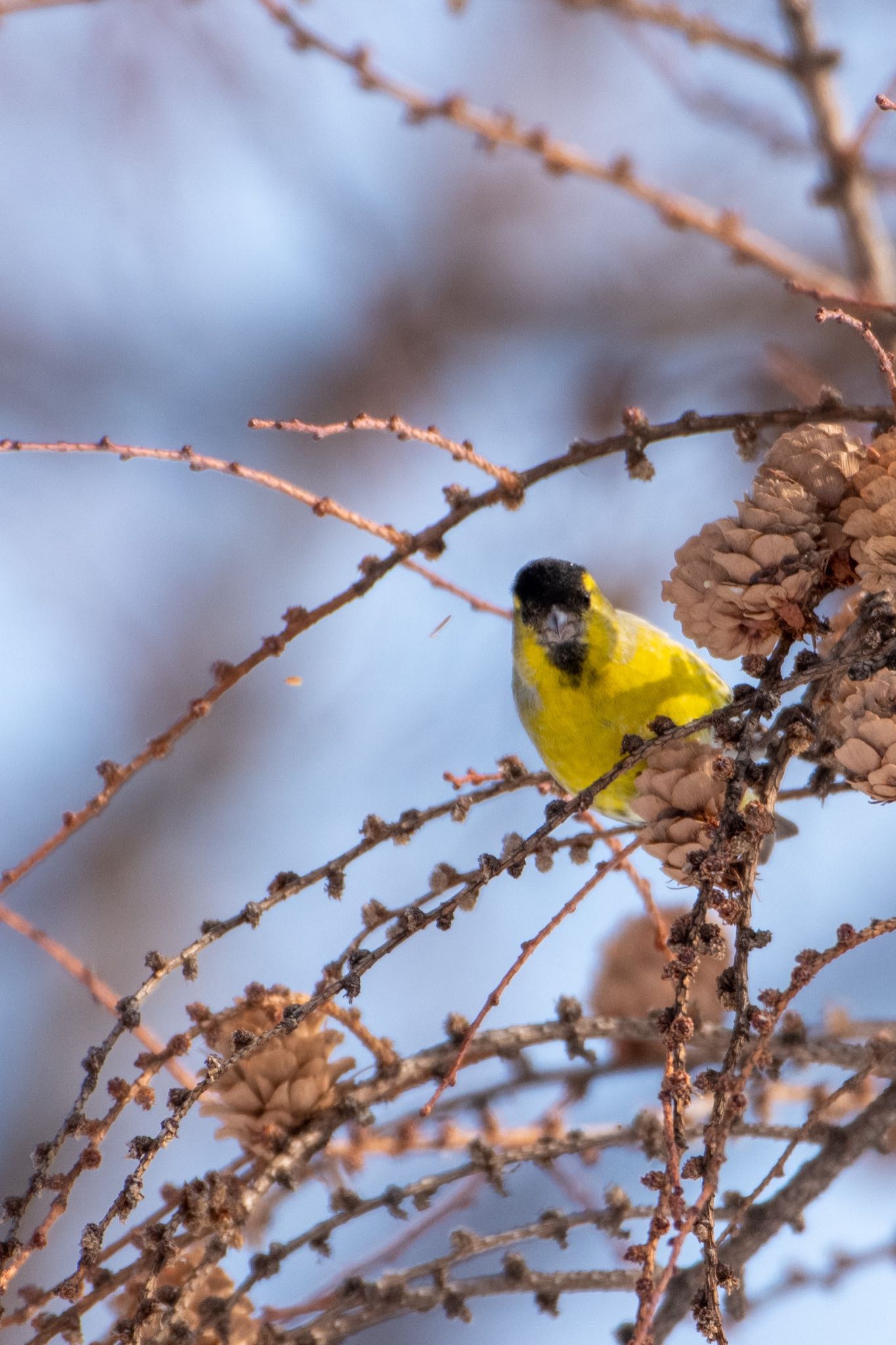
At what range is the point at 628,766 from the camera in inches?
49.6

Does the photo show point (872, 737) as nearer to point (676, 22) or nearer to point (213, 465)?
point (213, 465)

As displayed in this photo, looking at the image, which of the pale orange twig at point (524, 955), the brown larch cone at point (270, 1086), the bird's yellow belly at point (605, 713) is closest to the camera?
the pale orange twig at point (524, 955)

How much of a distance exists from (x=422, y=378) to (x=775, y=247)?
3337 mm

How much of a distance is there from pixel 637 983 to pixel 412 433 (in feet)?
4.26

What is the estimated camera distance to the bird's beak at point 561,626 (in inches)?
106

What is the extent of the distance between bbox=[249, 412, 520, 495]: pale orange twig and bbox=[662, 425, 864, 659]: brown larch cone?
0.68 feet

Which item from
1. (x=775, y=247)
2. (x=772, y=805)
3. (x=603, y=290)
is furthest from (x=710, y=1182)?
(x=603, y=290)

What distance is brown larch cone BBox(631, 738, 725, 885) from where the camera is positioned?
4.60ft

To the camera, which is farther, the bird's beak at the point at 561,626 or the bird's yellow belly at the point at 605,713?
the bird's beak at the point at 561,626

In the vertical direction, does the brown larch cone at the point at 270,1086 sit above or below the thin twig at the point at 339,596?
below

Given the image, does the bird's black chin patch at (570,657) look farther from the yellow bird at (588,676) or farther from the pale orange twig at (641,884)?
the pale orange twig at (641,884)

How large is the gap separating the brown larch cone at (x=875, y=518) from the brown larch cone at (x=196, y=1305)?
96 cm

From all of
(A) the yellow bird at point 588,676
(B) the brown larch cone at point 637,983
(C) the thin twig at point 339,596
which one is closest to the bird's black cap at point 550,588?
(A) the yellow bird at point 588,676

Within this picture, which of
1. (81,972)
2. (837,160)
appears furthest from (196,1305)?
(837,160)
